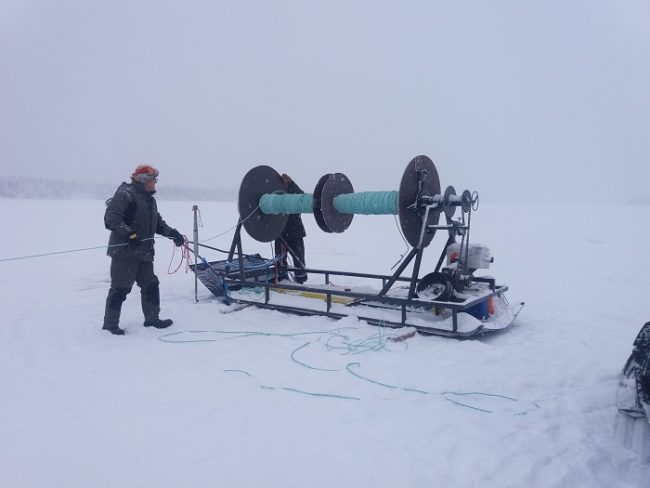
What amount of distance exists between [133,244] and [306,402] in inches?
133

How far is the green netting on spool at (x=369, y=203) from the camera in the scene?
262 inches

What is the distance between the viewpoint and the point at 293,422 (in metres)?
3.76

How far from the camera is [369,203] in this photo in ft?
22.4

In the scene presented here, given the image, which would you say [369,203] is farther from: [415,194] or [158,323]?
[158,323]

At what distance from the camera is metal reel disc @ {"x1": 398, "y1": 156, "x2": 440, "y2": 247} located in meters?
6.43

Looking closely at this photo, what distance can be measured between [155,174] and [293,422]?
415cm

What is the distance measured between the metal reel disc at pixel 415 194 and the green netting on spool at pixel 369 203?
0.50 ft

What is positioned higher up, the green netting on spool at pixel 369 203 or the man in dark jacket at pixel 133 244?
the green netting on spool at pixel 369 203

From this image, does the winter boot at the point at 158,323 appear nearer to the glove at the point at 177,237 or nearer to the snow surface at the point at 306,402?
the snow surface at the point at 306,402

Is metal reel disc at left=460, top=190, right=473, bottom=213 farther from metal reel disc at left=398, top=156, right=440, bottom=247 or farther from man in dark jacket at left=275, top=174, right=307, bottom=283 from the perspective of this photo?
man in dark jacket at left=275, top=174, right=307, bottom=283

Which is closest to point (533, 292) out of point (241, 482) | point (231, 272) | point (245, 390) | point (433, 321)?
point (433, 321)

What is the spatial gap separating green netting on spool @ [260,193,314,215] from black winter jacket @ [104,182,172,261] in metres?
1.94

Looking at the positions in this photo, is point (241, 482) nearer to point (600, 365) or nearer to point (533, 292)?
point (600, 365)

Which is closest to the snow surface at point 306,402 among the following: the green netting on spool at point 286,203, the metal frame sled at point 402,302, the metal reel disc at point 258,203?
the metal frame sled at point 402,302
